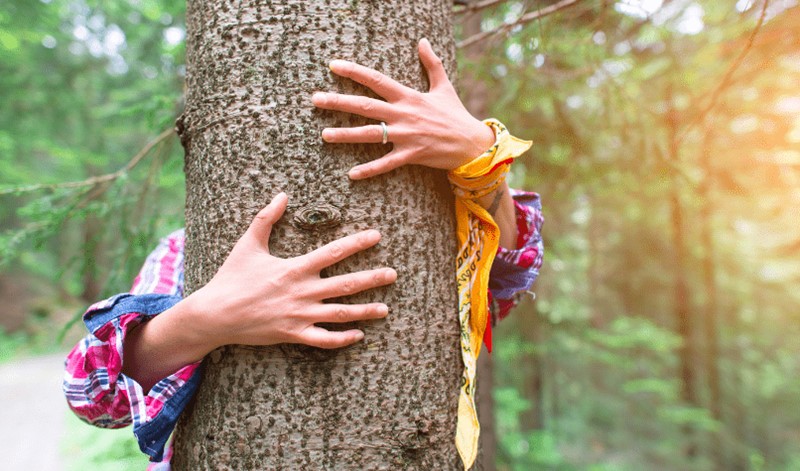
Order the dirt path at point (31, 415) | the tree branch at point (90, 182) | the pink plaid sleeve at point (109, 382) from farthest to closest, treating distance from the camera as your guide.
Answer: the dirt path at point (31, 415) → the tree branch at point (90, 182) → the pink plaid sleeve at point (109, 382)

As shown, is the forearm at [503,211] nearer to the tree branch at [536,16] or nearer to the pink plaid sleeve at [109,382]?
the tree branch at [536,16]

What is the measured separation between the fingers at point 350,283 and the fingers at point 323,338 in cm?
9

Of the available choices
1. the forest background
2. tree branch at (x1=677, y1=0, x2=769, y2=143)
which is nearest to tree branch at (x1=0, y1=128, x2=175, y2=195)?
the forest background

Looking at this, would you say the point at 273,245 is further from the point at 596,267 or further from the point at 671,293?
the point at 671,293

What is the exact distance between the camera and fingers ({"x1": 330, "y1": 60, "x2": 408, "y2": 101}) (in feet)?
4.09

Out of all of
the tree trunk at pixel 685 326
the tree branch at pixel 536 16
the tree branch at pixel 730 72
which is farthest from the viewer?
the tree trunk at pixel 685 326

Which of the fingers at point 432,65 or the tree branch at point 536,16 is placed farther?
the tree branch at point 536,16

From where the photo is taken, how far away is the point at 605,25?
310cm

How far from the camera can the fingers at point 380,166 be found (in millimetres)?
1251

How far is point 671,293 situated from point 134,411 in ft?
41.0

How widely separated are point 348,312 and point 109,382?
735 millimetres

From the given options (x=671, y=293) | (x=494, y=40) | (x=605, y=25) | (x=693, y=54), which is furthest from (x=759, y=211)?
(x=494, y=40)

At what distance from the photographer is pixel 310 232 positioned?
1.25m

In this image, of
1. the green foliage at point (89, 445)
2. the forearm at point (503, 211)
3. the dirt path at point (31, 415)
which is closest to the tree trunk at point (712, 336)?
the forearm at point (503, 211)
